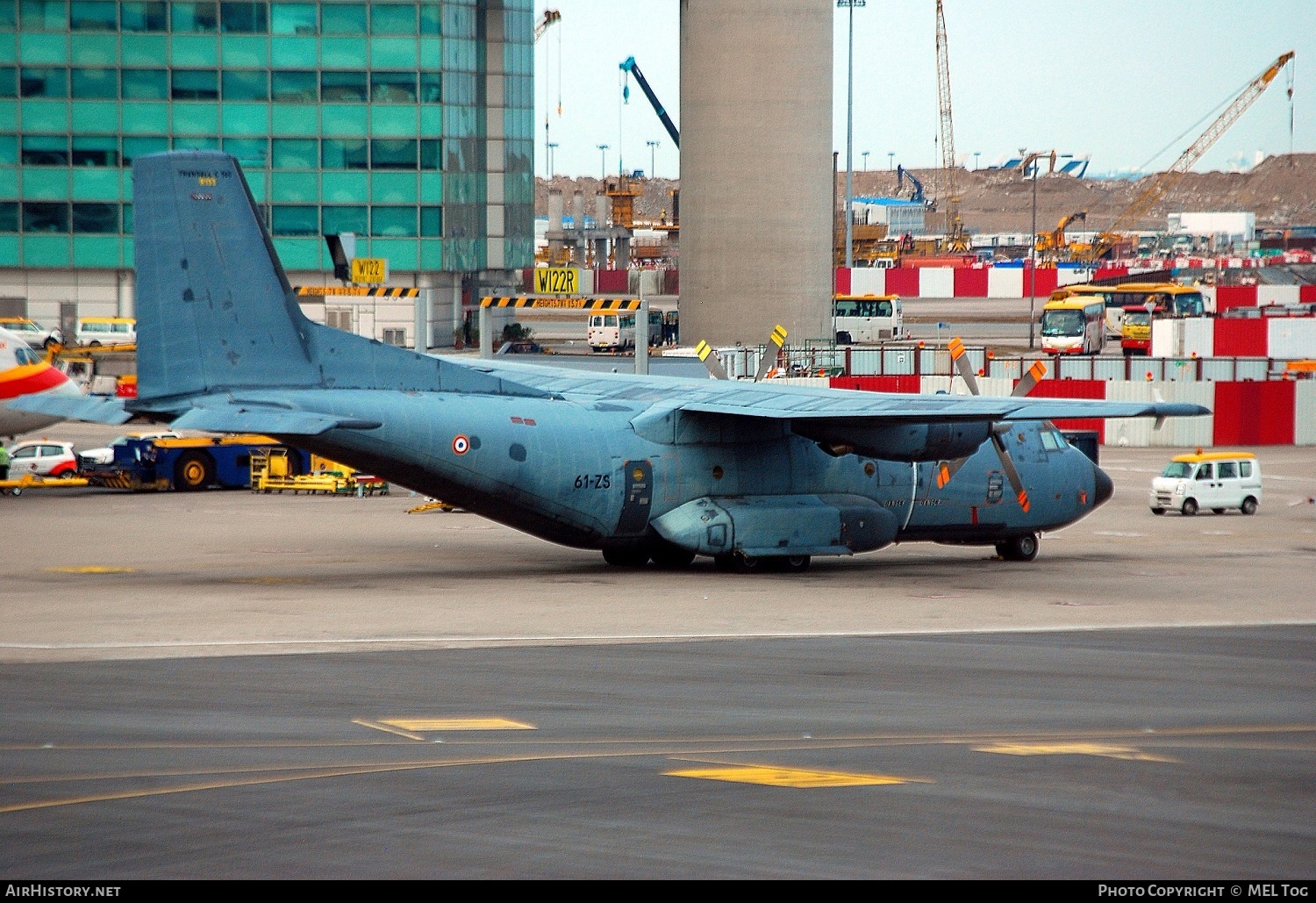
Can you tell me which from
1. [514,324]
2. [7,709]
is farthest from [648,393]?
[514,324]

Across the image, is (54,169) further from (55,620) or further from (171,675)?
(171,675)

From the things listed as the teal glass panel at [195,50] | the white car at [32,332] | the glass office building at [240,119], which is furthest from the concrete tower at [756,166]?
the white car at [32,332]

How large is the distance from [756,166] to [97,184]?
37.5 m

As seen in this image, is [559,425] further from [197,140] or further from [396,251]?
[197,140]

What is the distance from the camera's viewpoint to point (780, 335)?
141 ft

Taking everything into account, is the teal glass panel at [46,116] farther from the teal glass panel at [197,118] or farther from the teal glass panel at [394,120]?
the teal glass panel at [394,120]

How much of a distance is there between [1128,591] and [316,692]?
17796 millimetres

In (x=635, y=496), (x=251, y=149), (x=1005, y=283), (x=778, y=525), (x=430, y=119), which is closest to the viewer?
(x=635, y=496)

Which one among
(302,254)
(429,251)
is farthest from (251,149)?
(429,251)

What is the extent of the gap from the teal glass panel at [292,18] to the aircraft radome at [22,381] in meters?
45.8

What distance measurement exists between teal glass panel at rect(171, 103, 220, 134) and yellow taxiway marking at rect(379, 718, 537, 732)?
7541cm

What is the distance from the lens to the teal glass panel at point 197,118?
86.1m

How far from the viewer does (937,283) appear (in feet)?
561

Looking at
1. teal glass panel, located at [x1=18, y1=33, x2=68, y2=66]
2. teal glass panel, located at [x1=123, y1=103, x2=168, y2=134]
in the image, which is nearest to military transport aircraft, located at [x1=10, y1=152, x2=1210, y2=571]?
teal glass panel, located at [x1=123, y1=103, x2=168, y2=134]
